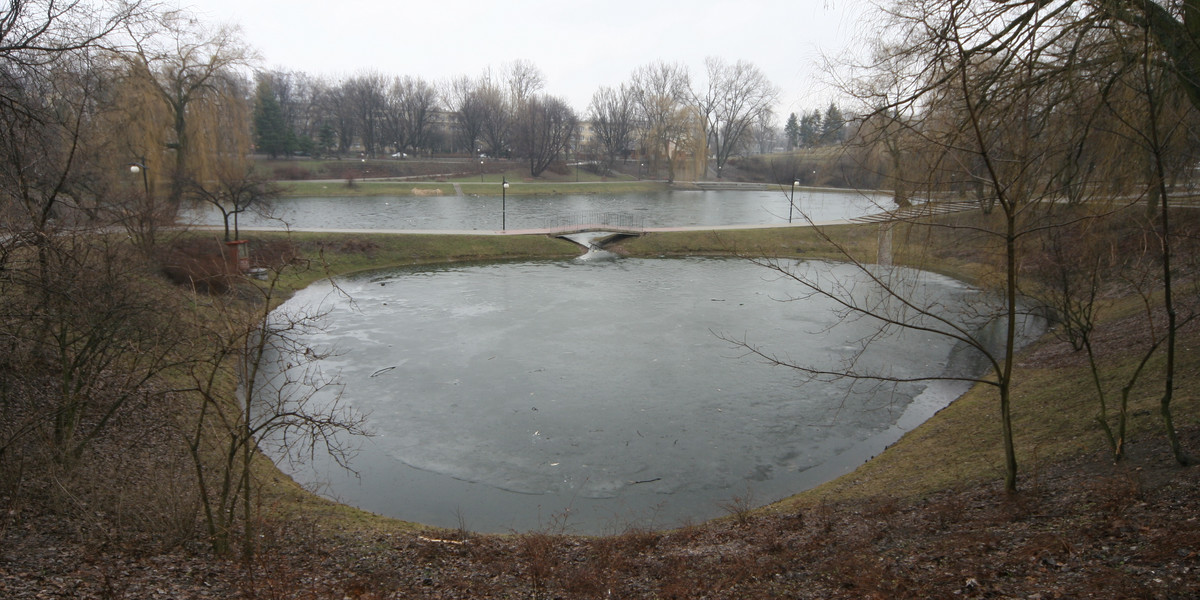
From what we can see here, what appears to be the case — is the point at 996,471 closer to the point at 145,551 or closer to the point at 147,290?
the point at 145,551

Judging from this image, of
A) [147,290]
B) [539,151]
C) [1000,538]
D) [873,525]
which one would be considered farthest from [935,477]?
[539,151]

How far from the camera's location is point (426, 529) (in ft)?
30.0

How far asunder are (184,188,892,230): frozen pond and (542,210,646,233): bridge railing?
0.23 meters

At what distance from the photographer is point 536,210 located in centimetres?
5050

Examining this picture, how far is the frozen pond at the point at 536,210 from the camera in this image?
131ft

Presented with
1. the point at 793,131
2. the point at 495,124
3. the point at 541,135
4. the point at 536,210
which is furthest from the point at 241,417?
the point at 793,131

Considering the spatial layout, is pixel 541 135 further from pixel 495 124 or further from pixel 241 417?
pixel 241 417

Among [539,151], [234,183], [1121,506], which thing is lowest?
[1121,506]

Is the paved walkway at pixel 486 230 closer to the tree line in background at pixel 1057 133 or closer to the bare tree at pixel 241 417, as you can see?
the bare tree at pixel 241 417

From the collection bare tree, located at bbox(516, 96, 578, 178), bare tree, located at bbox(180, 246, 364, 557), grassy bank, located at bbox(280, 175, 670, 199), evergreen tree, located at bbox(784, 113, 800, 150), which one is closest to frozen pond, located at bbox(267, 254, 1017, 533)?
bare tree, located at bbox(180, 246, 364, 557)

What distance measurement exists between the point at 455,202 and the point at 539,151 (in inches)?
1067

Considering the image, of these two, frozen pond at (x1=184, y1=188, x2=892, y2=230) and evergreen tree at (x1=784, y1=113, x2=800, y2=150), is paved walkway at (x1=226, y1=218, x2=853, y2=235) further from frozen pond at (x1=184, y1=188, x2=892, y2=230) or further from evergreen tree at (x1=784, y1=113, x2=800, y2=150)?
evergreen tree at (x1=784, y1=113, x2=800, y2=150)

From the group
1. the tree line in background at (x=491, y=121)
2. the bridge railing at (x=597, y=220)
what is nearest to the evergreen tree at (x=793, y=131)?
the tree line in background at (x=491, y=121)

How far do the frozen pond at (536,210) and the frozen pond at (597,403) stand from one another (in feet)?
48.8
